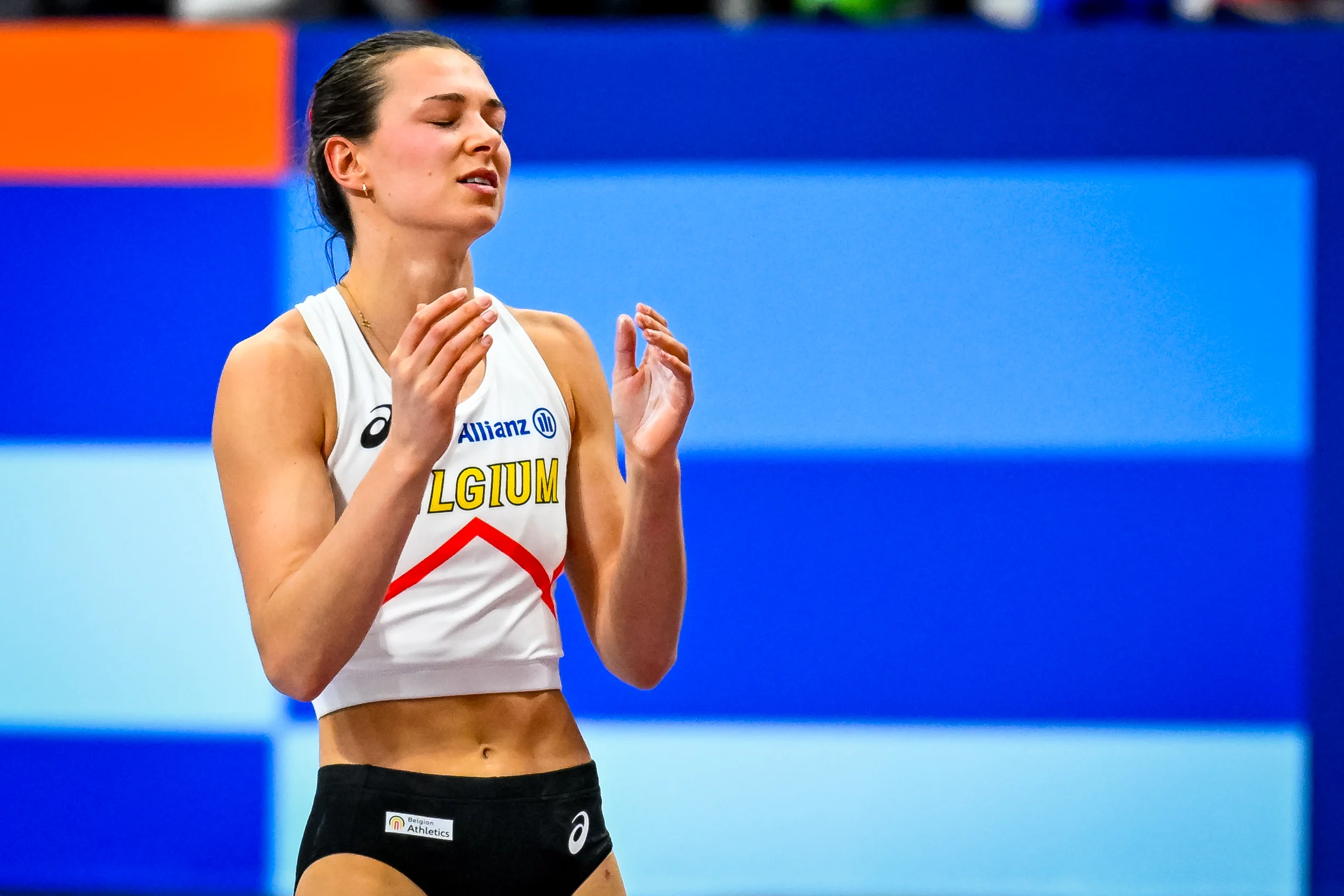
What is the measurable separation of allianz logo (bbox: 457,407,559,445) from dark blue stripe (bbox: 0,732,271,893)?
205cm

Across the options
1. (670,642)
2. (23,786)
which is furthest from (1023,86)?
(23,786)

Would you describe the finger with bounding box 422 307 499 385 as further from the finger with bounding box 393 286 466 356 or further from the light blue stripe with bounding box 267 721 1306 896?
the light blue stripe with bounding box 267 721 1306 896

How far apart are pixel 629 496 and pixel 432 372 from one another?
28 cm

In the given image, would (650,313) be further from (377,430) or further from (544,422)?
(377,430)

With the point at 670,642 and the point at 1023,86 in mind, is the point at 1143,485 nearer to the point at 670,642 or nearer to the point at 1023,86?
the point at 1023,86

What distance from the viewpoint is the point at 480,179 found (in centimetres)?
147

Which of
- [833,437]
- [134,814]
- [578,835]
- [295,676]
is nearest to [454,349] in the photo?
[295,676]

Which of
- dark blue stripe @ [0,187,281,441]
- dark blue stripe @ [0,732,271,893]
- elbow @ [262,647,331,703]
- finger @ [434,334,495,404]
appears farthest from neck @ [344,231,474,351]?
dark blue stripe @ [0,732,271,893]

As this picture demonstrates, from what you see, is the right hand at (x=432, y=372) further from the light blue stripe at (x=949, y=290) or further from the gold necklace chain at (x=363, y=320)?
the light blue stripe at (x=949, y=290)

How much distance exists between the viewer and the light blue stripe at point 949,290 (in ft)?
10.4

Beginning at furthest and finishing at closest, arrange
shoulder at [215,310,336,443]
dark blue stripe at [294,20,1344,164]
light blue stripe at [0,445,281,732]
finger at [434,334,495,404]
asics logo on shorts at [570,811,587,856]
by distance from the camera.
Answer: light blue stripe at [0,445,281,732] → dark blue stripe at [294,20,1344,164] → asics logo on shorts at [570,811,587,856] → shoulder at [215,310,336,443] → finger at [434,334,495,404]

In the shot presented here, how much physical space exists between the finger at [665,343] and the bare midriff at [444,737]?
0.40 metres

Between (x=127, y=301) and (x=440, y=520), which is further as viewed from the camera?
(x=127, y=301)

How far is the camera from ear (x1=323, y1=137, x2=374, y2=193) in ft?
4.97
